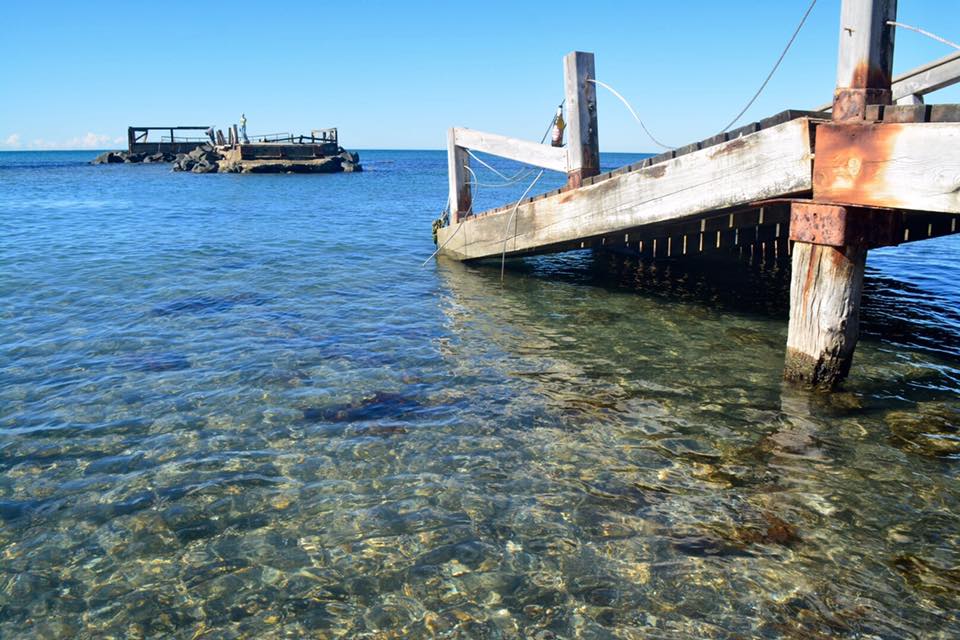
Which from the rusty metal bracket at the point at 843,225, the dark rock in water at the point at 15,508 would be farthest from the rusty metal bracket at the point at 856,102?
the dark rock in water at the point at 15,508

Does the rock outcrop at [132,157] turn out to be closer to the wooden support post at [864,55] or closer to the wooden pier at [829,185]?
the wooden pier at [829,185]

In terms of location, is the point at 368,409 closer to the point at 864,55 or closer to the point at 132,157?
the point at 864,55

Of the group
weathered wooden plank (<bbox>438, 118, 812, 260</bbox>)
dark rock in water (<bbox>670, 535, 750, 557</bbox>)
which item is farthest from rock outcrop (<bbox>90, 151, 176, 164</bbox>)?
dark rock in water (<bbox>670, 535, 750, 557</bbox>)

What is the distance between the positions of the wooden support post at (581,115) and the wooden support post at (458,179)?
12.0ft

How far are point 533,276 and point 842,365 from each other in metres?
6.65

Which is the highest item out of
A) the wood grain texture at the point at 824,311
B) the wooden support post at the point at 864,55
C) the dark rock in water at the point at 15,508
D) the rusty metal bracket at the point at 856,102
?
the wooden support post at the point at 864,55

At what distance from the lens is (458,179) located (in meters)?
12.7

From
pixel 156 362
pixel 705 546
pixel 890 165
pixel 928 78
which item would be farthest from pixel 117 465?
pixel 928 78

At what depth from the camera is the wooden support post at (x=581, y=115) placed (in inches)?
361

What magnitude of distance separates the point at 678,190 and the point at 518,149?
3622mm

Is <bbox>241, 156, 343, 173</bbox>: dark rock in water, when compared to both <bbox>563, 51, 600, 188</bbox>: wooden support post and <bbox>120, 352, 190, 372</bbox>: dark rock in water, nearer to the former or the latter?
<bbox>563, 51, 600, 188</bbox>: wooden support post

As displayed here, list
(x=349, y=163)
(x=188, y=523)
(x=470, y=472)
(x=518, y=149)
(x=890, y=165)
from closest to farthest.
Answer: (x=188, y=523) → (x=470, y=472) → (x=890, y=165) → (x=518, y=149) → (x=349, y=163)

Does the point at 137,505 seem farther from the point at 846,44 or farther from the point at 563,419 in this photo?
the point at 846,44

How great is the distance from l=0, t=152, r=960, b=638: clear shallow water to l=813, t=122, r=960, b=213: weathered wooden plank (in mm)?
1842
